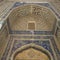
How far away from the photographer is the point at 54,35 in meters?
4.62

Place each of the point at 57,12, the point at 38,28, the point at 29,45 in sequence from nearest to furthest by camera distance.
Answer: the point at 29,45 → the point at 57,12 → the point at 38,28

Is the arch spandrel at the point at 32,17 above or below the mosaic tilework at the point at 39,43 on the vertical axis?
above

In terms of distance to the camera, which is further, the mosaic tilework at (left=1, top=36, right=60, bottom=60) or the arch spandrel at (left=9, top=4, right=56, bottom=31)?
the arch spandrel at (left=9, top=4, right=56, bottom=31)

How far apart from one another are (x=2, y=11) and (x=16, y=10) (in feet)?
1.96

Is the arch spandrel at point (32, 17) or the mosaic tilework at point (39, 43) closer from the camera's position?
the mosaic tilework at point (39, 43)

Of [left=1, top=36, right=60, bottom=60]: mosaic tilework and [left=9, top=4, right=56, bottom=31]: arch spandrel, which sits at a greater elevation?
[left=9, top=4, right=56, bottom=31]: arch spandrel

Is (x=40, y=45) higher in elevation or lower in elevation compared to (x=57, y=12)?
lower

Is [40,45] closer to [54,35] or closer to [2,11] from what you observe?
[54,35]

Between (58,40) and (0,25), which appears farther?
(58,40)

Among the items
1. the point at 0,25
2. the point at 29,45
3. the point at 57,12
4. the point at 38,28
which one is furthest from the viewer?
the point at 38,28

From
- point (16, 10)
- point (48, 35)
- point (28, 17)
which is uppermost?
point (16, 10)

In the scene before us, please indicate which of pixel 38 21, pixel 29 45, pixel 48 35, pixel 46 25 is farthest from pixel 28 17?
pixel 29 45

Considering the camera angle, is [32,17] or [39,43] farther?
[32,17]

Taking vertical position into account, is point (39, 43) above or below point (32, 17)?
below
